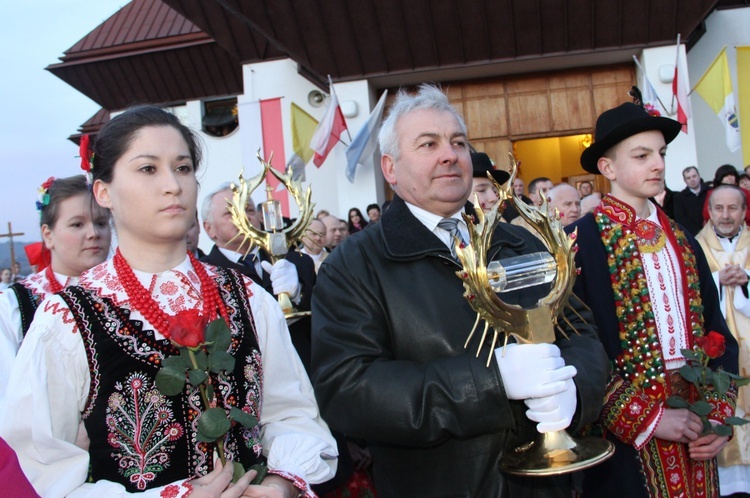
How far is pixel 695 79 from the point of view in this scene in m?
11.1

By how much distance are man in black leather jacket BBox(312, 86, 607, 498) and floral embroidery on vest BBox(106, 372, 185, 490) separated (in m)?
Answer: 0.54

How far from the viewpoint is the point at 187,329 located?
1.58 meters

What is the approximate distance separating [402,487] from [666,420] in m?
1.13

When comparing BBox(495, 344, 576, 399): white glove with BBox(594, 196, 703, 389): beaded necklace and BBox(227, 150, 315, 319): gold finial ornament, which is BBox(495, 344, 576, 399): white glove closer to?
BBox(594, 196, 703, 389): beaded necklace

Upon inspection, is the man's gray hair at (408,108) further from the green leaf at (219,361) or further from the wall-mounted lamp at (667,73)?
the wall-mounted lamp at (667,73)

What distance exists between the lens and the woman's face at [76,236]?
2734 millimetres

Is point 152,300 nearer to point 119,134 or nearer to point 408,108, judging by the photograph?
point 119,134

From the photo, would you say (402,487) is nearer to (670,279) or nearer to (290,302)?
(670,279)

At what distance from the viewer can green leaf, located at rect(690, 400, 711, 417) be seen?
2.60m

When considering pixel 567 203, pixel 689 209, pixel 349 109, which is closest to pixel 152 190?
pixel 567 203

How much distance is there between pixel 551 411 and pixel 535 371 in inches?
4.9

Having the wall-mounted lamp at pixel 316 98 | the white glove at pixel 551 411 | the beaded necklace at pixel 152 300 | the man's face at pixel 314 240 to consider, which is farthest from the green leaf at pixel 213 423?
the wall-mounted lamp at pixel 316 98

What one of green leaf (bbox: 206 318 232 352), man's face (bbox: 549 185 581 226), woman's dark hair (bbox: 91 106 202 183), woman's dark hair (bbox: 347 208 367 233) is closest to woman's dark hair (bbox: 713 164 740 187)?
man's face (bbox: 549 185 581 226)

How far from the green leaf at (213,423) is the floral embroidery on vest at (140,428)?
0.40 feet
